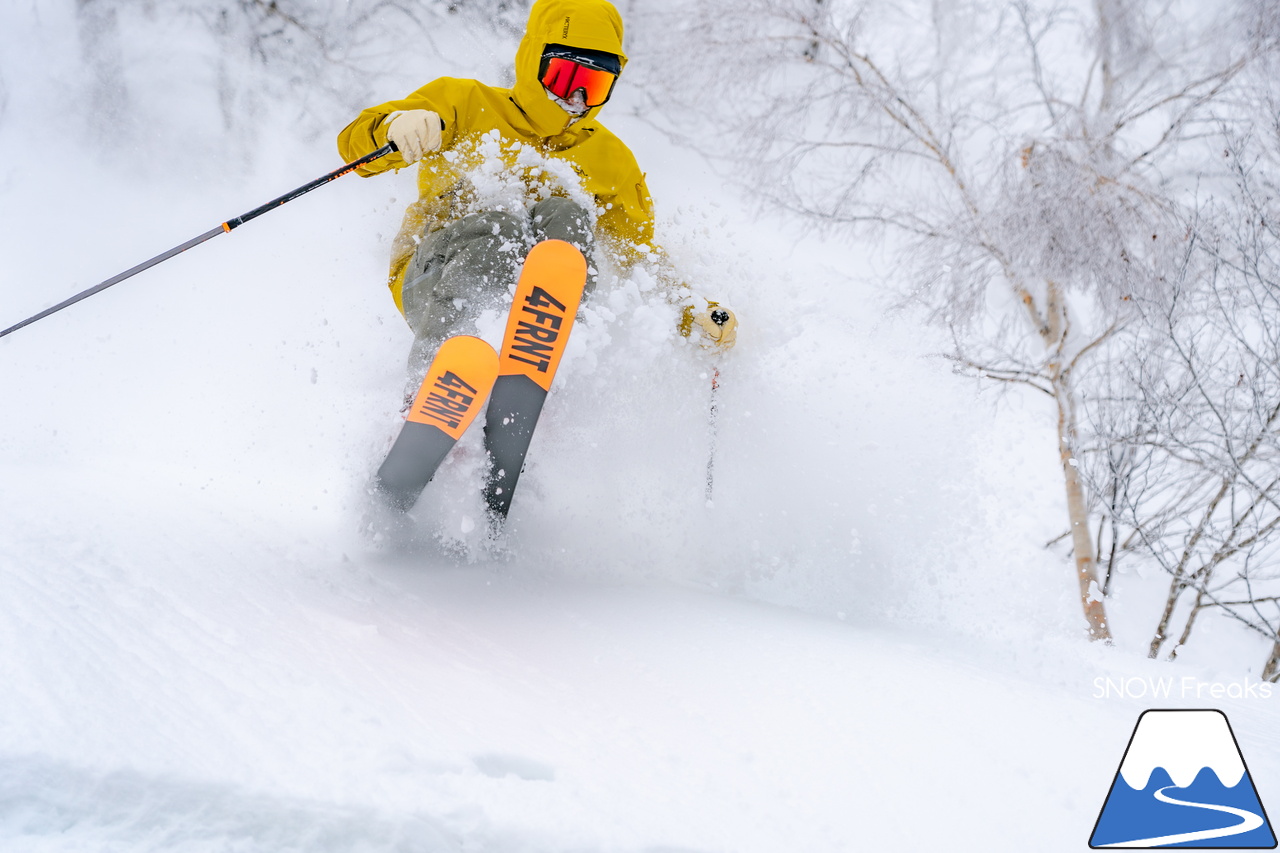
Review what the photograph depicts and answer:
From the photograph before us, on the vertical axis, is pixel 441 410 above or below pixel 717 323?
below

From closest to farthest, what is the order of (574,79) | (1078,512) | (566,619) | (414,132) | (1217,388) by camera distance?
(566,619) → (414,132) → (574,79) → (1217,388) → (1078,512)

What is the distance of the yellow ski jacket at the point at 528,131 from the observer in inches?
74.0

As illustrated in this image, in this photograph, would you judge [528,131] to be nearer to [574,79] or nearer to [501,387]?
[574,79]

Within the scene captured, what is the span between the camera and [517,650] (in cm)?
139

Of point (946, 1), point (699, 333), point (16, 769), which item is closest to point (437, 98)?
point (699, 333)

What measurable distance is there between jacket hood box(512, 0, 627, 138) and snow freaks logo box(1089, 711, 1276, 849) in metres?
1.84

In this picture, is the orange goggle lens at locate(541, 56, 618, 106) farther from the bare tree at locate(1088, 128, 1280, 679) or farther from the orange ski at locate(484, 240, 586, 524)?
the bare tree at locate(1088, 128, 1280, 679)

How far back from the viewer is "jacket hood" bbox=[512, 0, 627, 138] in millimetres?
1874

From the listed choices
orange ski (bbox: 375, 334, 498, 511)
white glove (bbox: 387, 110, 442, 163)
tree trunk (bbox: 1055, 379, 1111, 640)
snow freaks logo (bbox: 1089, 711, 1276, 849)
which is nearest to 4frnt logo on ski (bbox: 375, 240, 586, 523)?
orange ski (bbox: 375, 334, 498, 511)

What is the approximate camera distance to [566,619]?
1.62 meters

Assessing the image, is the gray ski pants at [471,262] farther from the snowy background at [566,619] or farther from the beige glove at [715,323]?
the beige glove at [715,323]

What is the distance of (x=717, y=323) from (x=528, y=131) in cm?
75

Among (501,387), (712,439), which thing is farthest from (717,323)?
(501,387)

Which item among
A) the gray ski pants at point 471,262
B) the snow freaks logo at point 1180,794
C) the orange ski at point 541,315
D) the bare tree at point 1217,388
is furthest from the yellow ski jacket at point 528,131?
the bare tree at point 1217,388
